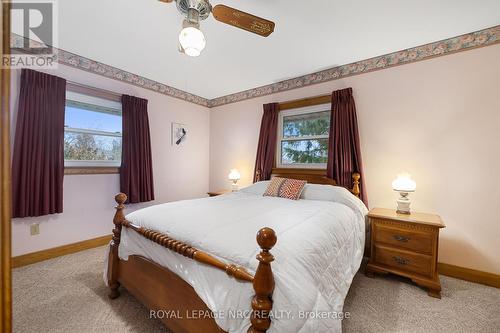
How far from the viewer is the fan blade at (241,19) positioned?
143 centimetres

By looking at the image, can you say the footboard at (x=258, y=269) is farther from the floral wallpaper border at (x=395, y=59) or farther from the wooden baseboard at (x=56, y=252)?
the floral wallpaper border at (x=395, y=59)

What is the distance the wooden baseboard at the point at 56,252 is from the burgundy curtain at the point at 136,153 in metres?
0.68

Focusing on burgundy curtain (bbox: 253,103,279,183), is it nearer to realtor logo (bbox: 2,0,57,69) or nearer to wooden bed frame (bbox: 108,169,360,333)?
wooden bed frame (bbox: 108,169,360,333)

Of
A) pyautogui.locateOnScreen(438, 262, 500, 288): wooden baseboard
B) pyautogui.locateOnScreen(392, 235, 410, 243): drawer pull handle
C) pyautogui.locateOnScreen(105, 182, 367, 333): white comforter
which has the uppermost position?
pyautogui.locateOnScreen(105, 182, 367, 333): white comforter

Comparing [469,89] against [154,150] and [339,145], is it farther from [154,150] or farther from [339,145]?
[154,150]

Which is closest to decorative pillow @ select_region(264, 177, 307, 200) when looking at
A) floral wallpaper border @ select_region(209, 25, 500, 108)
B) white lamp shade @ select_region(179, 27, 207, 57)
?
floral wallpaper border @ select_region(209, 25, 500, 108)

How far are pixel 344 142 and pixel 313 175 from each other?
617mm

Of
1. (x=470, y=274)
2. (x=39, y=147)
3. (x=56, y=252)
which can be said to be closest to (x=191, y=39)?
(x=39, y=147)

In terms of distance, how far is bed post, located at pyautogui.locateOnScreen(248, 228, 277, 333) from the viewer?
92 centimetres

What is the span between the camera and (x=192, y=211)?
1804mm

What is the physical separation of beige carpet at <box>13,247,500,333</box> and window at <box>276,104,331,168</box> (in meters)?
1.66

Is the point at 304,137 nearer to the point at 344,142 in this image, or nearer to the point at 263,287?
the point at 344,142

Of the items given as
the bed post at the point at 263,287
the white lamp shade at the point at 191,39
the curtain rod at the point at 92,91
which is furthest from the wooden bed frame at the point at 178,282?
the curtain rod at the point at 92,91

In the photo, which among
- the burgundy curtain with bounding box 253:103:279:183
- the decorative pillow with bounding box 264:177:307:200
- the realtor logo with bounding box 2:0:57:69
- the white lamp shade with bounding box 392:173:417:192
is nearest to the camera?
the realtor logo with bounding box 2:0:57:69
